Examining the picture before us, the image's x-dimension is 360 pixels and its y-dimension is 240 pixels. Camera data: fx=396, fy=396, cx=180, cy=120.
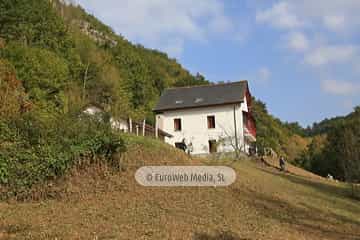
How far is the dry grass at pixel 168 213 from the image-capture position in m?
8.49

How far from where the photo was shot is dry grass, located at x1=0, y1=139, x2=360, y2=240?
8.49m

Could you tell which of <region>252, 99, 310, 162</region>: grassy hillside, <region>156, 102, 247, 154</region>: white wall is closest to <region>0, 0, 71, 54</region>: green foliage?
<region>156, 102, 247, 154</region>: white wall

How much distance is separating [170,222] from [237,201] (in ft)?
11.1

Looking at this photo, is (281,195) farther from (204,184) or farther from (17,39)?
(17,39)

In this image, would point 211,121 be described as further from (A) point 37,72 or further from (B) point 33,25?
(B) point 33,25

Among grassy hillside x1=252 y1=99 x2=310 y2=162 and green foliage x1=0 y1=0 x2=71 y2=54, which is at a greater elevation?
green foliage x1=0 y1=0 x2=71 y2=54

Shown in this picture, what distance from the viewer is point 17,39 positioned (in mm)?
32312

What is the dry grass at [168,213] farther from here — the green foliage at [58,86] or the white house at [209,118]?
the white house at [209,118]

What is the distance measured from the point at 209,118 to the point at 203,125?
31.1 inches

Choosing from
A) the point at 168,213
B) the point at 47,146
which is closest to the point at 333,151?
the point at 168,213

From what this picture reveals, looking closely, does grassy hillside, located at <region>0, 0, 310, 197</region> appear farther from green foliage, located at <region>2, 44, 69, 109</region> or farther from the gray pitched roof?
the gray pitched roof

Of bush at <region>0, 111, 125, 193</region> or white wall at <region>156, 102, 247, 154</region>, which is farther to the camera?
white wall at <region>156, 102, 247, 154</region>

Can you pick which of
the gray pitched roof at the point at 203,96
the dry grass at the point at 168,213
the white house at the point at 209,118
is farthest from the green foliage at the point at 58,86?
the white house at the point at 209,118

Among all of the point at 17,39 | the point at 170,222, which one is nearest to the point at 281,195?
the point at 170,222
